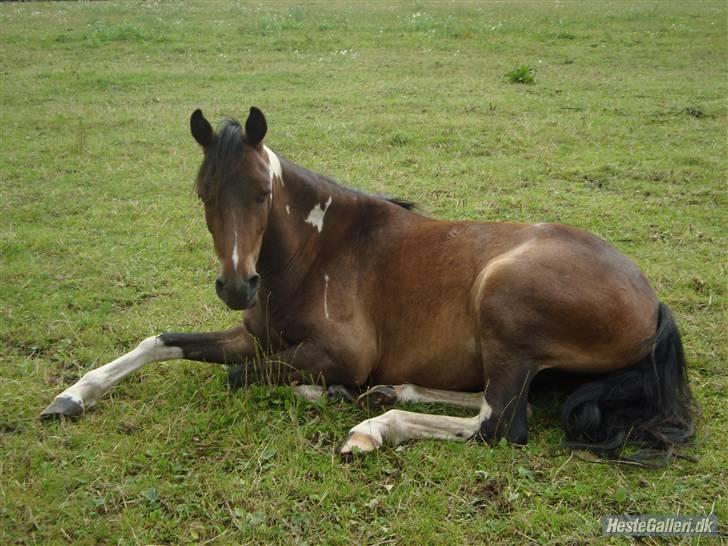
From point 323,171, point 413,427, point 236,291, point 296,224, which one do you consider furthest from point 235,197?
point 323,171

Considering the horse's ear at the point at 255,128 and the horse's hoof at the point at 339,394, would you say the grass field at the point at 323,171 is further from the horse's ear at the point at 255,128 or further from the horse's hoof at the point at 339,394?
the horse's ear at the point at 255,128

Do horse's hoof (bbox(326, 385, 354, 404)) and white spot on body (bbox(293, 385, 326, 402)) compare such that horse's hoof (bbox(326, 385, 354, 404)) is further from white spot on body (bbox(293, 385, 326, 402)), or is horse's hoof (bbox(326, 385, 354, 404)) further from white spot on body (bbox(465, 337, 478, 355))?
white spot on body (bbox(465, 337, 478, 355))

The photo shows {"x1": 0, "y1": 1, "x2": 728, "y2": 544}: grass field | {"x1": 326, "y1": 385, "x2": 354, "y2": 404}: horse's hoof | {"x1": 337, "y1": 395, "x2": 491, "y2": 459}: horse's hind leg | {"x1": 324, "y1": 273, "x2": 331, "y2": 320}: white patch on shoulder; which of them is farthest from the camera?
{"x1": 324, "y1": 273, "x2": 331, "y2": 320}: white patch on shoulder

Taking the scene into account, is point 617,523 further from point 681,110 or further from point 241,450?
point 681,110

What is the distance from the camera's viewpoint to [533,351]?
13.8 feet

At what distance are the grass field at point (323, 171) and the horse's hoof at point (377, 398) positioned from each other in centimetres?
13

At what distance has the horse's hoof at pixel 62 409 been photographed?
437 cm

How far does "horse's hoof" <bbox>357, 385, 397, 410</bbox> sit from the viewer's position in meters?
4.55

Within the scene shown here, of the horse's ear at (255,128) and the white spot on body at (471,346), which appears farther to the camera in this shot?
the white spot on body at (471,346)

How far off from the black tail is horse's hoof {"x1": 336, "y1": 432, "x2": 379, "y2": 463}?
3.59 ft

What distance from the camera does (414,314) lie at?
4.74 metres

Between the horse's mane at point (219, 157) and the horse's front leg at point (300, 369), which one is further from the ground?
the horse's mane at point (219, 157)

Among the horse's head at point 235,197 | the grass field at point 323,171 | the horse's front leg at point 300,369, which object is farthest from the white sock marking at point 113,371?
the horse's head at point 235,197

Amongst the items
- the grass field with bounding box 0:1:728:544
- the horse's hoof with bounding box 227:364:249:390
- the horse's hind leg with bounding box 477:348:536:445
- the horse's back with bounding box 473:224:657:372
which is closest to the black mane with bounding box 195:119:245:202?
the horse's hoof with bounding box 227:364:249:390
